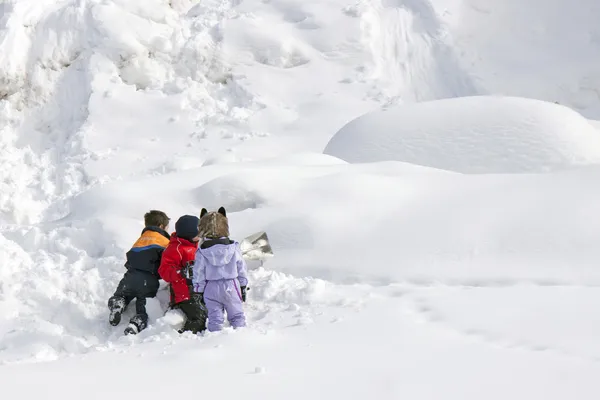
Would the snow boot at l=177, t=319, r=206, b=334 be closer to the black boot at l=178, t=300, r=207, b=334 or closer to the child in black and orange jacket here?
the black boot at l=178, t=300, r=207, b=334

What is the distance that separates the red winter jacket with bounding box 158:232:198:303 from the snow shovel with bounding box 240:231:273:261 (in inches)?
18.7

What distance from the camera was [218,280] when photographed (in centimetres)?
424

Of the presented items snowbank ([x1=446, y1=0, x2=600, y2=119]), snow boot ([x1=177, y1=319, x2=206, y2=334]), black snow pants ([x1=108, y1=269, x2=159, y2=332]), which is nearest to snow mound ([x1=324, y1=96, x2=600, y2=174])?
black snow pants ([x1=108, y1=269, x2=159, y2=332])

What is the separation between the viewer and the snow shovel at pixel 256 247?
198 inches

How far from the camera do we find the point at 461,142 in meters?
7.09

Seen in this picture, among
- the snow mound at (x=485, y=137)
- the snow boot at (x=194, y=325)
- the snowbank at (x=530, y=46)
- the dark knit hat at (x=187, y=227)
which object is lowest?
the snow boot at (x=194, y=325)

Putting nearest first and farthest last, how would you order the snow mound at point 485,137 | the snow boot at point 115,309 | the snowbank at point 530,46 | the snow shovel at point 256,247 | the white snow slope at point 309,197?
the white snow slope at point 309,197
the snow boot at point 115,309
the snow shovel at point 256,247
the snow mound at point 485,137
the snowbank at point 530,46

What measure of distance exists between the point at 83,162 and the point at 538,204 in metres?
9.08

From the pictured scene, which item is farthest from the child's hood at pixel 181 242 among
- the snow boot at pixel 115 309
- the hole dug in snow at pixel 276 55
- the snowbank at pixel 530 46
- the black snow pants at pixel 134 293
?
the snowbank at pixel 530 46

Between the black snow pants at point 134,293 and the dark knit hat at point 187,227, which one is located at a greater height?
the dark knit hat at point 187,227

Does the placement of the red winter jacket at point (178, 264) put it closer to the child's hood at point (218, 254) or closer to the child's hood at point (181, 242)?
the child's hood at point (181, 242)

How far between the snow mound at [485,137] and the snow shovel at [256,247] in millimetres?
2688

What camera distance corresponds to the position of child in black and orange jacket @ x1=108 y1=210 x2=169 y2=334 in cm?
462

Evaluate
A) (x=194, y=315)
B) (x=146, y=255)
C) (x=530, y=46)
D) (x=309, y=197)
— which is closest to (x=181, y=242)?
(x=146, y=255)
